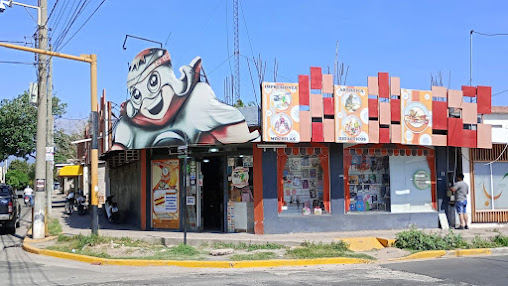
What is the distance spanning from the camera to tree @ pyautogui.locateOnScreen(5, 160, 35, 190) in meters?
77.1

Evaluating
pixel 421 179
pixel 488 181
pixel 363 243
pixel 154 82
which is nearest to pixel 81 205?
pixel 154 82

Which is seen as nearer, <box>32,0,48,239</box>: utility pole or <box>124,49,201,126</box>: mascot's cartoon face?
<box>124,49,201,126</box>: mascot's cartoon face

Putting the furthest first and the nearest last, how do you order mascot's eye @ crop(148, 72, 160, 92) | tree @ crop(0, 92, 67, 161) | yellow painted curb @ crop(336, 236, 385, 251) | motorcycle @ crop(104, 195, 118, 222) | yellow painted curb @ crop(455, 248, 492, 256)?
1. tree @ crop(0, 92, 67, 161)
2. motorcycle @ crop(104, 195, 118, 222)
3. mascot's eye @ crop(148, 72, 160, 92)
4. yellow painted curb @ crop(336, 236, 385, 251)
5. yellow painted curb @ crop(455, 248, 492, 256)

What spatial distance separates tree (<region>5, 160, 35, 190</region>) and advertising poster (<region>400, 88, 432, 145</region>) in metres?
68.3

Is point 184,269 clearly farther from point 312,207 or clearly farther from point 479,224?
point 479,224

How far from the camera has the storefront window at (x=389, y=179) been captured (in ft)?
57.5

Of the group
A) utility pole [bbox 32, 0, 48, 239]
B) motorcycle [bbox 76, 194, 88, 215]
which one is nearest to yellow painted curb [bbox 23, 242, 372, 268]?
utility pole [bbox 32, 0, 48, 239]

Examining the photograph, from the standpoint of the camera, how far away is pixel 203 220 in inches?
696

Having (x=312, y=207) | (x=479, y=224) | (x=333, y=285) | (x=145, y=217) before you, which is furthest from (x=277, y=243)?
(x=479, y=224)

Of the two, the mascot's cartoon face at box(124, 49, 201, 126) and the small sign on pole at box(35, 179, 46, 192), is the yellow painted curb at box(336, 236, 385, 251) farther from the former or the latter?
the small sign on pole at box(35, 179, 46, 192)

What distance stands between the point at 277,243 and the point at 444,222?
23.7ft

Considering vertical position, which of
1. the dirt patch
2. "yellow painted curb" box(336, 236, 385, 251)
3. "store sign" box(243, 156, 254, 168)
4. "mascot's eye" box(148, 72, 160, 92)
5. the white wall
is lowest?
the dirt patch

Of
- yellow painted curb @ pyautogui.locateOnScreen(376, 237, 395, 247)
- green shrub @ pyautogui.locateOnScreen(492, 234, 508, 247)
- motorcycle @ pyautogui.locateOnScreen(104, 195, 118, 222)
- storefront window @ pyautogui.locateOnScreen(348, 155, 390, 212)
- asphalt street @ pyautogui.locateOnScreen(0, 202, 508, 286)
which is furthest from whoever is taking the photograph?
motorcycle @ pyautogui.locateOnScreen(104, 195, 118, 222)

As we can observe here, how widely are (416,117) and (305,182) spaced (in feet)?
14.4
